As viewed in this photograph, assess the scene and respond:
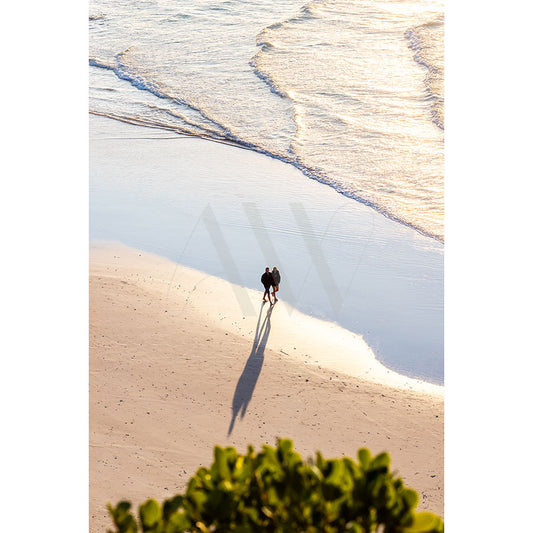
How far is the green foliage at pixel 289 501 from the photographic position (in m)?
2.74

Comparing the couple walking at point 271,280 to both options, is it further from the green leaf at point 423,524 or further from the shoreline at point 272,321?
the green leaf at point 423,524

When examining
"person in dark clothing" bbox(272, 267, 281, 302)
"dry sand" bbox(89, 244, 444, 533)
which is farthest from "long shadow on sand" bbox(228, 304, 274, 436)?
"person in dark clothing" bbox(272, 267, 281, 302)

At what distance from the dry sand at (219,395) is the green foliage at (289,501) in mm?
3427

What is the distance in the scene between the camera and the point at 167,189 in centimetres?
1166

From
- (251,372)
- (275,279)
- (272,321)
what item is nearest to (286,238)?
(275,279)

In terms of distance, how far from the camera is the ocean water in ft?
42.1

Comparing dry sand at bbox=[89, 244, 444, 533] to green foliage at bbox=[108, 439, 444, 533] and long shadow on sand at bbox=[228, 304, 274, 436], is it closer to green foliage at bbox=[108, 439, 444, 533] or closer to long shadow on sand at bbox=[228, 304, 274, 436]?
long shadow on sand at bbox=[228, 304, 274, 436]

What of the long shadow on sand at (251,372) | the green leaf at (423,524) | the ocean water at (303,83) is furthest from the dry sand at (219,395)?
the ocean water at (303,83)

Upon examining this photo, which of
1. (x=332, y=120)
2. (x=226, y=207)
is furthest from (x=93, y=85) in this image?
(x=226, y=207)

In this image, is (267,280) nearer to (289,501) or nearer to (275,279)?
(275,279)

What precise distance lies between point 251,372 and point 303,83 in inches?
430

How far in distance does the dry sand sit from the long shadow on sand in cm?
1

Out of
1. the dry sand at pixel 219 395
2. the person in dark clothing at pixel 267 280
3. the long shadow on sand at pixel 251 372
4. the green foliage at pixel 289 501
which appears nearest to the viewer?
the green foliage at pixel 289 501

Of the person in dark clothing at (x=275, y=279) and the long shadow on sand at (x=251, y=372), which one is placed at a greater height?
the person in dark clothing at (x=275, y=279)
